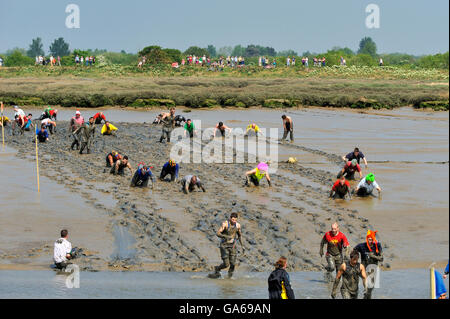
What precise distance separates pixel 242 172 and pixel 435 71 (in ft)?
208

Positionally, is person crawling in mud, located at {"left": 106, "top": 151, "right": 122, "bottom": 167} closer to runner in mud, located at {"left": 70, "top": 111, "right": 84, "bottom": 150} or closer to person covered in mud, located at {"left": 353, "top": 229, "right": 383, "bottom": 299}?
runner in mud, located at {"left": 70, "top": 111, "right": 84, "bottom": 150}

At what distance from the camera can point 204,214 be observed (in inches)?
859

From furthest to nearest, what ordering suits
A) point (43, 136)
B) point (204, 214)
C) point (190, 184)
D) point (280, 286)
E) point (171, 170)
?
point (43, 136) < point (171, 170) < point (190, 184) < point (204, 214) < point (280, 286)

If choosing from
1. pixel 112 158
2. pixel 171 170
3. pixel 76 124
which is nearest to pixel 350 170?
pixel 171 170

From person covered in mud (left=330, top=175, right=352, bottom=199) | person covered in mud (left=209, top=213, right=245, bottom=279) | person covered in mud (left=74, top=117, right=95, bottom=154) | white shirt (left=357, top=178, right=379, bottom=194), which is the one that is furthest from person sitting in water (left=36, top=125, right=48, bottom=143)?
person covered in mud (left=209, top=213, right=245, bottom=279)

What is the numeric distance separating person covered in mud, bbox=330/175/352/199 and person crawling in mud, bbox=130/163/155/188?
244 inches

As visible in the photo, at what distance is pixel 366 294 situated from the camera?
1455cm

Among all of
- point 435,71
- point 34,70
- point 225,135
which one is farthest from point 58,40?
point 225,135

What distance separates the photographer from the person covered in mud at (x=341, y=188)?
76.8 feet

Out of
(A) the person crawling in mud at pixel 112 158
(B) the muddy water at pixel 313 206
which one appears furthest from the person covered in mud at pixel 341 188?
(A) the person crawling in mud at pixel 112 158

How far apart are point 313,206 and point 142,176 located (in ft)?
19.8

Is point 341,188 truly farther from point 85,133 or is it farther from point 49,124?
point 49,124

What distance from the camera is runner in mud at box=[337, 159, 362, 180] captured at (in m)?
25.9
